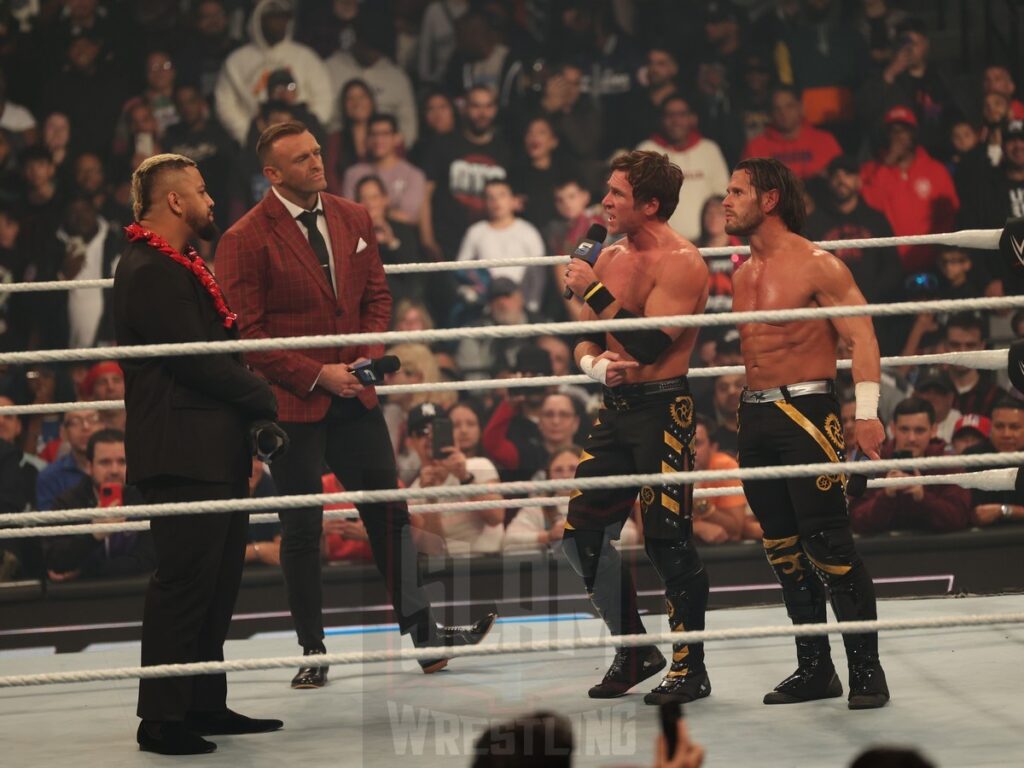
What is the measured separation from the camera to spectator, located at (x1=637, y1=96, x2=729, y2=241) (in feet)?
21.5

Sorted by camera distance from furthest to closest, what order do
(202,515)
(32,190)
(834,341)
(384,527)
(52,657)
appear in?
(32,190) < (52,657) < (384,527) < (834,341) < (202,515)

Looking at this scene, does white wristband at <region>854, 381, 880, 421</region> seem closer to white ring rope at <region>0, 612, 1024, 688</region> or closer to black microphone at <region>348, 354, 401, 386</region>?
white ring rope at <region>0, 612, 1024, 688</region>

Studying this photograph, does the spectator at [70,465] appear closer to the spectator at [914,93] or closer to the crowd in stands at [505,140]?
the crowd in stands at [505,140]

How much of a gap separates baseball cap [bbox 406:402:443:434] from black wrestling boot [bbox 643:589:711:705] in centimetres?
237

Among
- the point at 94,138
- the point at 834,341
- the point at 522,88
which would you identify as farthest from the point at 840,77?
the point at 834,341

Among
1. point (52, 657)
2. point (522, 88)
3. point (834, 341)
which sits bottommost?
point (52, 657)

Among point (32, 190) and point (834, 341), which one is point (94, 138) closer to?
point (32, 190)

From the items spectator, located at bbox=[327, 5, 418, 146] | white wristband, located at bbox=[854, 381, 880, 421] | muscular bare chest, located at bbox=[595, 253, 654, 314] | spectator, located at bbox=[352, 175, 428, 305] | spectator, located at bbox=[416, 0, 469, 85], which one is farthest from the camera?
spectator, located at bbox=[416, 0, 469, 85]

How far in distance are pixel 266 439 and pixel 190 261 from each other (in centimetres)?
43

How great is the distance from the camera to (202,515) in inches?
115

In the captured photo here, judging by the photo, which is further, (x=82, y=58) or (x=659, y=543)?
(x=82, y=58)

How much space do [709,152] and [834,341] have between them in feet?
11.9
